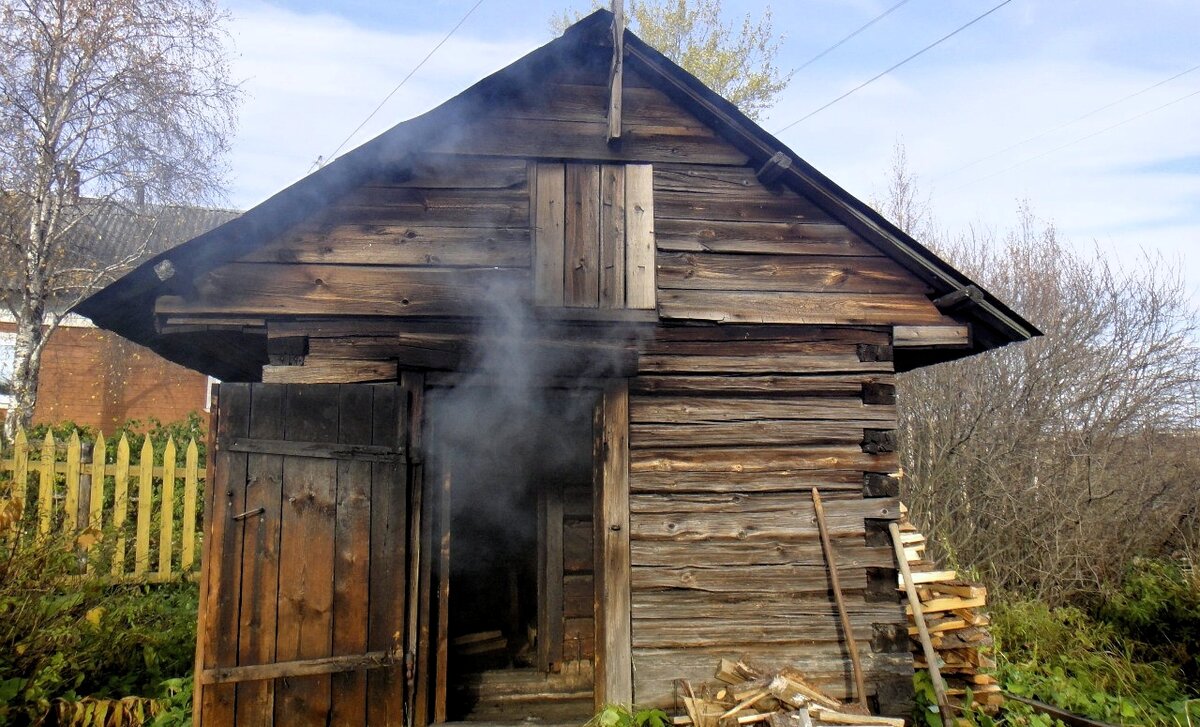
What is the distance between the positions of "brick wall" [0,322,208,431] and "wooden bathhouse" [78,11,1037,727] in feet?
46.9

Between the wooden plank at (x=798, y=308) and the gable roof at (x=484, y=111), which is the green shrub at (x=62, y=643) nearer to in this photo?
the gable roof at (x=484, y=111)

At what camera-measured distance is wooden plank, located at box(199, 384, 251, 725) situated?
175 inches

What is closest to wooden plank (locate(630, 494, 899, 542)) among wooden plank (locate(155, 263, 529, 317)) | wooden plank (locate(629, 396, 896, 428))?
wooden plank (locate(629, 396, 896, 428))

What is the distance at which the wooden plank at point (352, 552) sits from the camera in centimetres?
459

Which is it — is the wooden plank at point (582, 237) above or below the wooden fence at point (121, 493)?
above

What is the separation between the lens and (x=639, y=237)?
5.55 meters

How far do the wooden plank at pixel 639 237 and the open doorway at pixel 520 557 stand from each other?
103 centimetres

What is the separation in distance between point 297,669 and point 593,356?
2569mm

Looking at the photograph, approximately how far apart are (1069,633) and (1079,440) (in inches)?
131

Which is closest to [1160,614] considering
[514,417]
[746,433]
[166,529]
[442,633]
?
[746,433]

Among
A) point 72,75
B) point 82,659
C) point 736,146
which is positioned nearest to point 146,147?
point 72,75

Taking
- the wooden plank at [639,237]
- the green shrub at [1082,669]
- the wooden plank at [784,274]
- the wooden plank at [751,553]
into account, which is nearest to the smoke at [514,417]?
the wooden plank at [639,237]

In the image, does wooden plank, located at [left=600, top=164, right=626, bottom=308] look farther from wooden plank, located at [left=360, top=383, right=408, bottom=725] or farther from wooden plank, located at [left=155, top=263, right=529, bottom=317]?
wooden plank, located at [left=360, top=383, right=408, bottom=725]

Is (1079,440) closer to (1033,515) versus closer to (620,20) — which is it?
(1033,515)
